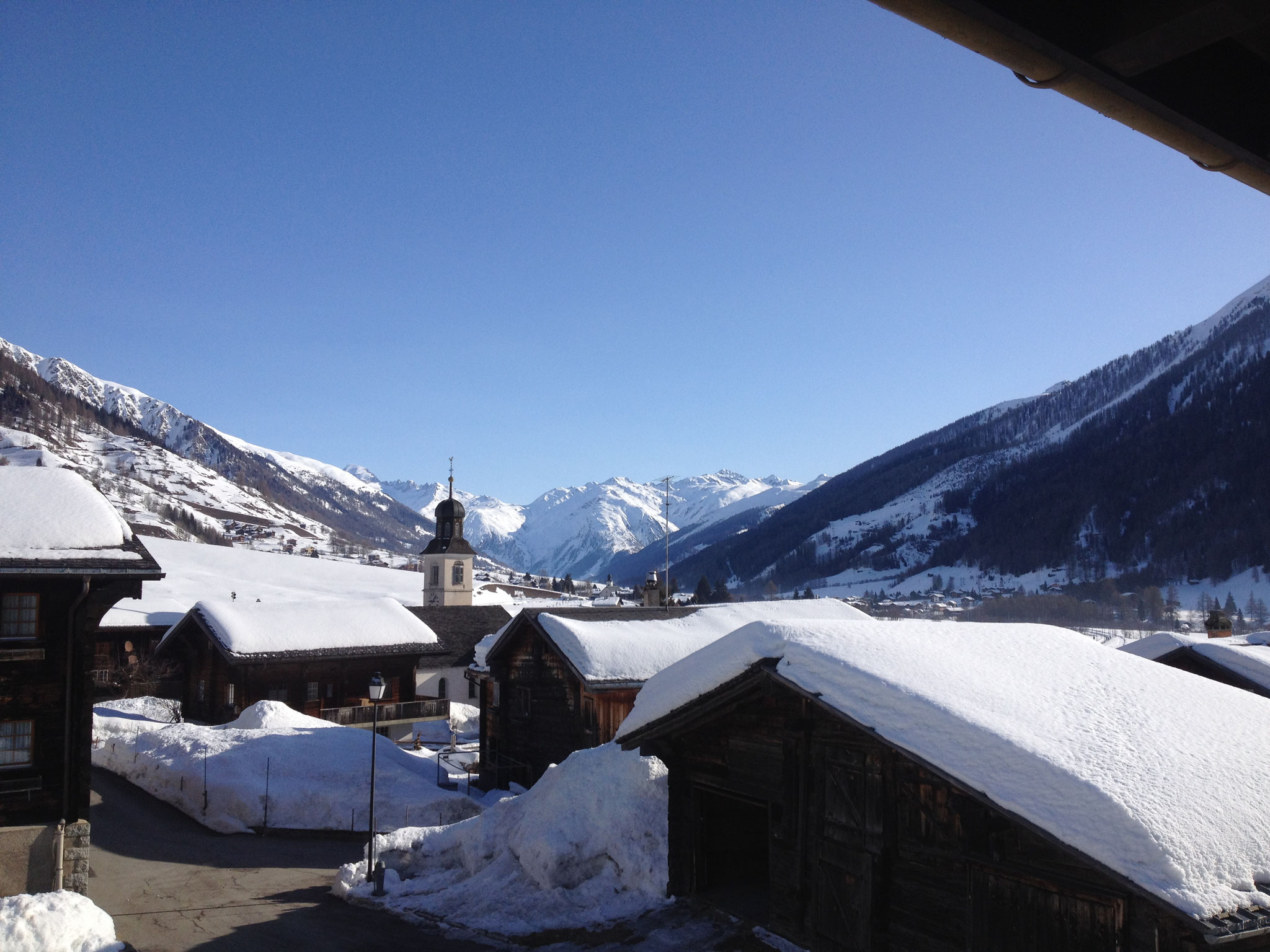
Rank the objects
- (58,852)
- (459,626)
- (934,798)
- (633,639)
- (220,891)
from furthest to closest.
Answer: (459,626)
(633,639)
(220,891)
(58,852)
(934,798)

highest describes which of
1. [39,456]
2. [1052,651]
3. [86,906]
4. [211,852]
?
[39,456]

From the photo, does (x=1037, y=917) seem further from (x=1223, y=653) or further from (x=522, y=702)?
(x=522, y=702)

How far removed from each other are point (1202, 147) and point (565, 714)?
26.8 metres

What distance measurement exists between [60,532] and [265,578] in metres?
97.5

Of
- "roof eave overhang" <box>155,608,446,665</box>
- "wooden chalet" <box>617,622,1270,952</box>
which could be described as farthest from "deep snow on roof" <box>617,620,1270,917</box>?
"roof eave overhang" <box>155,608,446,665</box>

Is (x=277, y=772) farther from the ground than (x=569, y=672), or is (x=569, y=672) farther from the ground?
(x=569, y=672)

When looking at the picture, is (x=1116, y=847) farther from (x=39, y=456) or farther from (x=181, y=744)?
(x=181, y=744)

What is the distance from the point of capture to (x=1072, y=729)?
9.32 m

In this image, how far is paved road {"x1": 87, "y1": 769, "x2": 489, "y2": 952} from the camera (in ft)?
54.9

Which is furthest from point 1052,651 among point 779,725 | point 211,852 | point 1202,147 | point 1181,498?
point 1181,498

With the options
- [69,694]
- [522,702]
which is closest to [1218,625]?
[522,702]

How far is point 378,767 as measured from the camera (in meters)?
31.1

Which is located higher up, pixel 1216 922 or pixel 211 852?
pixel 1216 922

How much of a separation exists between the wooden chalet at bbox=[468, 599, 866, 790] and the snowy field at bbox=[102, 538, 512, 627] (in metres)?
46.6
